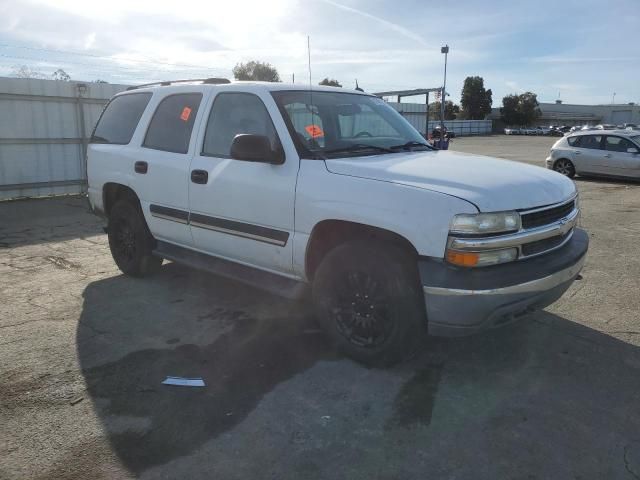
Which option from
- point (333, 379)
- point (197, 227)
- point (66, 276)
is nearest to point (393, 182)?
point (333, 379)

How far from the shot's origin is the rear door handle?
4888mm

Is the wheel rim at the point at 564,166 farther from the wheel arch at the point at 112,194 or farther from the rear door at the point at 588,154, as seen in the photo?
the wheel arch at the point at 112,194

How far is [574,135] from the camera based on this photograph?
15.3 meters

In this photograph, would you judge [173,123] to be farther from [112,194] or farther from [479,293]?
[479,293]

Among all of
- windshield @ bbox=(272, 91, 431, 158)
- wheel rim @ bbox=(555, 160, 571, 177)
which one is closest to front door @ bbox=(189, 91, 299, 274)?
windshield @ bbox=(272, 91, 431, 158)

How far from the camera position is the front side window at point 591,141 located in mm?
14703

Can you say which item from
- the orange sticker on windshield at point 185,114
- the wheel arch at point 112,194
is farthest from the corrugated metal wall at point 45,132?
the orange sticker on windshield at point 185,114

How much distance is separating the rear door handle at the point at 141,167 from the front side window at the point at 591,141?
13758mm

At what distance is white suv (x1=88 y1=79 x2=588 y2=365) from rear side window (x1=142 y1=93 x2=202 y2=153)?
0.6 inches

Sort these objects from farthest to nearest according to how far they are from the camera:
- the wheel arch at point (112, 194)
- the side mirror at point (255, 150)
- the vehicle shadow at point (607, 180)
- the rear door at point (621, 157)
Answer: the vehicle shadow at point (607, 180), the rear door at point (621, 157), the wheel arch at point (112, 194), the side mirror at point (255, 150)

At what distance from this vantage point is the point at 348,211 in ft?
11.0

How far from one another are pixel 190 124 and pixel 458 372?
301cm

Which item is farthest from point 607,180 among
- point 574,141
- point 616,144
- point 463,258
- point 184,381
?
point 184,381

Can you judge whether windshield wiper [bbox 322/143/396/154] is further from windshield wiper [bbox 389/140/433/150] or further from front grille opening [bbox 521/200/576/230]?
front grille opening [bbox 521/200/576/230]
